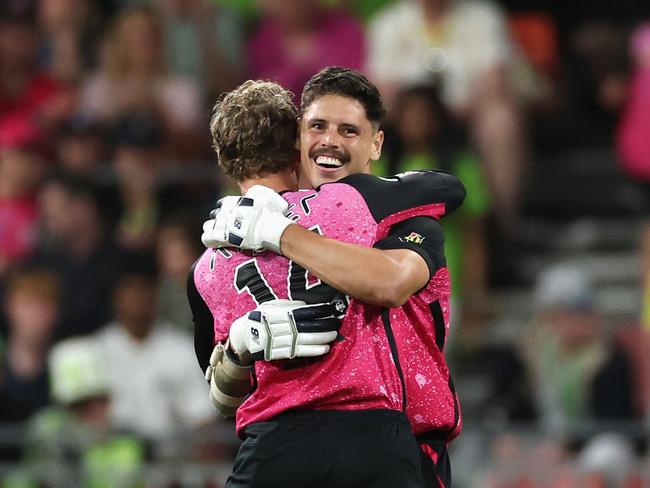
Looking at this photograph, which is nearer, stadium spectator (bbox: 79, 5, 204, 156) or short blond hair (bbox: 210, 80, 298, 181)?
short blond hair (bbox: 210, 80, 298, 181)

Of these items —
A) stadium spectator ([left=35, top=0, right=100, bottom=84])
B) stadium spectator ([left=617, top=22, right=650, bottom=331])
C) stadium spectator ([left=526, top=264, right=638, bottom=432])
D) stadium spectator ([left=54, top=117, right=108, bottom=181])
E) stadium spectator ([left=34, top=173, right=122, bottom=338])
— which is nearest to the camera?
stadium spectator ([left=526, top=264, right=638, bottom=432])

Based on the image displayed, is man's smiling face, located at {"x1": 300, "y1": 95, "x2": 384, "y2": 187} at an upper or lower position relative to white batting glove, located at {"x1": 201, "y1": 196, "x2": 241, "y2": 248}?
upper

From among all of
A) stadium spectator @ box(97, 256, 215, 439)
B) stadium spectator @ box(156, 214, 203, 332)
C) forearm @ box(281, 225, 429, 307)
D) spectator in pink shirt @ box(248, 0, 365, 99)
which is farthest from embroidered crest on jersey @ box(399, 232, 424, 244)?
spectator in pink shirt @ box(248, 0, 365, 99)

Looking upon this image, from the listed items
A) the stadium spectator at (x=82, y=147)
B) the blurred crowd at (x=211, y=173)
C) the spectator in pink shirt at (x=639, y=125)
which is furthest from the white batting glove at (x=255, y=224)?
the stadium spectator at (x=82, y=147)

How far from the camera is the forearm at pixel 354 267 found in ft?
13.2

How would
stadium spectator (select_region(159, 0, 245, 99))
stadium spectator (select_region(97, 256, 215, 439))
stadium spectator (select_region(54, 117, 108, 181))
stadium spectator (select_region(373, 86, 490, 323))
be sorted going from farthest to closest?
stadium spectator (select_region(159, 0, 245, 99)) < stadium spectator (select_region(54, 117, 108, 181)) < stadium spectator (select_region(373, 86, 490, 323)) < stadium spectator (select_region(97, 256, 215, 439))

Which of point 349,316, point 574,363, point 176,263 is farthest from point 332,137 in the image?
point 176,263

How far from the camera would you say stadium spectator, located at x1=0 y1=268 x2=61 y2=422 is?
29.7 feet

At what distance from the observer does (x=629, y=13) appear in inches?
431

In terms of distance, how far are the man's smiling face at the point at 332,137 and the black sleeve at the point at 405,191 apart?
0.26 ft

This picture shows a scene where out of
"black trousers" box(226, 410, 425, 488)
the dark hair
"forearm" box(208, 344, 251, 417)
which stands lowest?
"black trousers" box(226, 410, 425, 488)

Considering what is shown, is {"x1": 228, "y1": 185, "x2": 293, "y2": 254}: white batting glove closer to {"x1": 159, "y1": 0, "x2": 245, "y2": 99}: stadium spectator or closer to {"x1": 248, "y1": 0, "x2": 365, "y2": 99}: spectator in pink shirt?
{"x1": 248, "y1": 0, "x2": 365, "y2": 99}: spectator in pink shirt

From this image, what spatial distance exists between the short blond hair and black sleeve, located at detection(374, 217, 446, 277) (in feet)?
1.31

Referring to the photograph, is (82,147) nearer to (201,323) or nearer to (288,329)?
(201,323)
